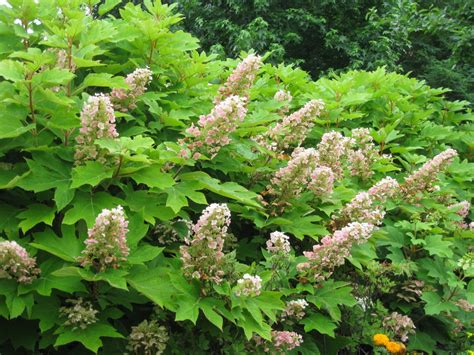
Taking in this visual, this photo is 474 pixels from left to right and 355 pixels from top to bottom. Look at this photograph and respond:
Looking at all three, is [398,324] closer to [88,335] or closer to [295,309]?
[295,309]

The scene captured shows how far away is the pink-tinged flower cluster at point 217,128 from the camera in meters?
2.79

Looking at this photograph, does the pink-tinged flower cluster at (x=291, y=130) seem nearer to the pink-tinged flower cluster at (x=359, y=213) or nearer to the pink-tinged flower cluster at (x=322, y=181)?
the pink-tinged flower cluster at (x=322, y=181)

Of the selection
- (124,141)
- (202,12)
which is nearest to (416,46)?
(202,12)

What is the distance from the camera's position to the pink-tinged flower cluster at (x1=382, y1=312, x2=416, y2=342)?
3.63m

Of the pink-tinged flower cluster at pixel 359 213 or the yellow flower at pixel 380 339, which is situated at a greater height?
the pink-tinged flower cluster at pixel 359 213

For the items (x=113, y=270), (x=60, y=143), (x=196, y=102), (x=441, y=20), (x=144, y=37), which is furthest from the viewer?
(x=441, y=20)

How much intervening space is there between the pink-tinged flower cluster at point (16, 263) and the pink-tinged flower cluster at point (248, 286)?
0.86 metres

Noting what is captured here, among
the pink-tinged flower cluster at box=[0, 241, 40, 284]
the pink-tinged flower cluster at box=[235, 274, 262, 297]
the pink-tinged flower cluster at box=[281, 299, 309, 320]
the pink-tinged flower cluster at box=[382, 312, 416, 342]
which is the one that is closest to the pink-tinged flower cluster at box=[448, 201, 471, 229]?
the pink-tinged flower cluster at box=[382, 312, 416, 342]

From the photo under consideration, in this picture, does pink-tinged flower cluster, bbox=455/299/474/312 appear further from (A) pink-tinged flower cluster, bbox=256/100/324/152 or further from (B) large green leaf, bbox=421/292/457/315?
(A) pink-tinged flower cluster, bbox=256/100/324/152

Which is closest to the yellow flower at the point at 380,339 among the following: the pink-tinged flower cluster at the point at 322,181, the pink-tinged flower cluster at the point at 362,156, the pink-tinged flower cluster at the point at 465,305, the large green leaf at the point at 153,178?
the pink-tinged flower cluster at the point at 465,305

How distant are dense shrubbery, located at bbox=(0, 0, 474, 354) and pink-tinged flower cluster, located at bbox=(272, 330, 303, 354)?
14mm

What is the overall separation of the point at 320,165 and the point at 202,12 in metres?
17.2

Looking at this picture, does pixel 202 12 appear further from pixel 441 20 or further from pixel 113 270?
pixel 113 270

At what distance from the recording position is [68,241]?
8.06ft
